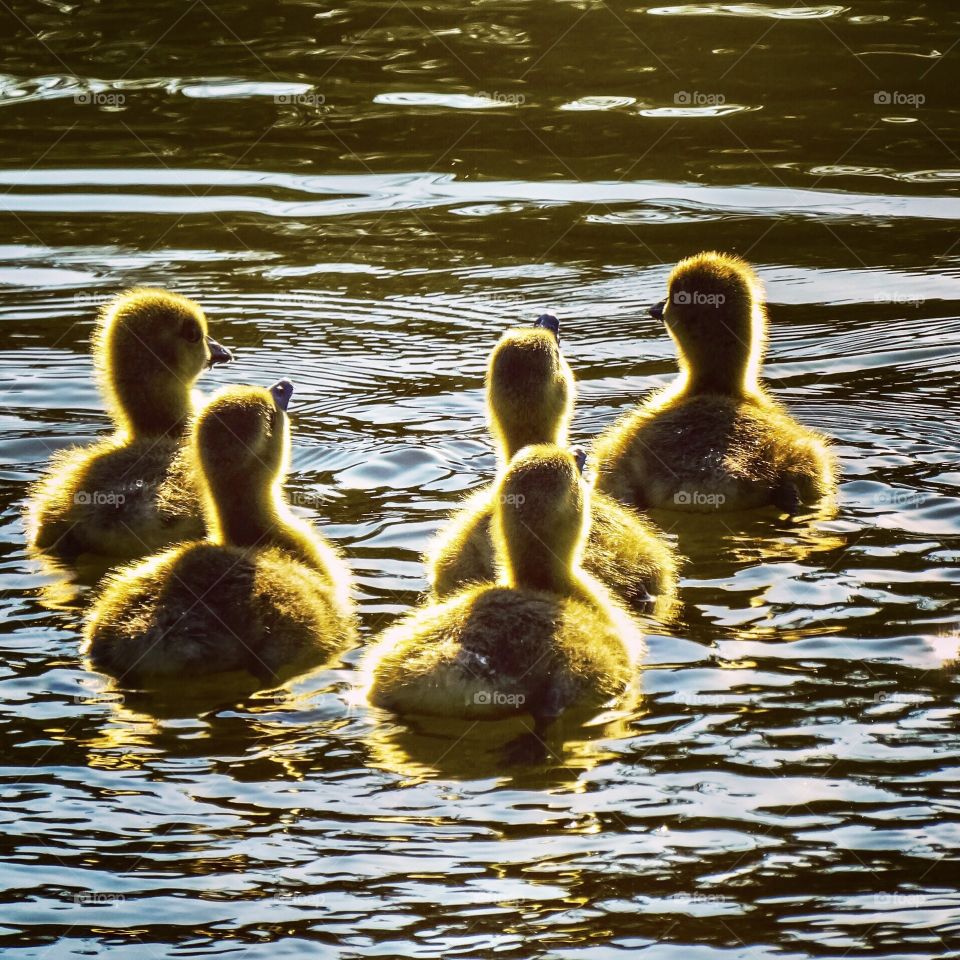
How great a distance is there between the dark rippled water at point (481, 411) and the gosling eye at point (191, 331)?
90 centimetres

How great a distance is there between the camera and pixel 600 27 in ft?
56.4

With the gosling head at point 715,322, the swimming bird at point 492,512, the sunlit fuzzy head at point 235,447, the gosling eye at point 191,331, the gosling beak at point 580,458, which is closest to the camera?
the gosling beak at point 580,458

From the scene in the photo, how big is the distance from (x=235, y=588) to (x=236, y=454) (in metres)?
0.68

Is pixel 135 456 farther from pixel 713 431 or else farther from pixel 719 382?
Result: pixel 719 382

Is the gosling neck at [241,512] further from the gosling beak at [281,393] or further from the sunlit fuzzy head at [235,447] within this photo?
the gosling beak at [281,393]

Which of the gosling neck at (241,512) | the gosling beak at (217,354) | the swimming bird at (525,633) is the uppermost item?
the gosling beak at (217,354)

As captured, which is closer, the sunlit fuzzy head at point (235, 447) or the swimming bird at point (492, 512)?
the sunlit fuzzy head at point (235, 447)

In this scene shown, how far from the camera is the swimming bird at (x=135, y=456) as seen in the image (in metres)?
7.81

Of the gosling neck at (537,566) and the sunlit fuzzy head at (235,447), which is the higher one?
the sunlit fuzzy head at (235,447)

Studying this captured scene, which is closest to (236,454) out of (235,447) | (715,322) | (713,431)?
(235,447)

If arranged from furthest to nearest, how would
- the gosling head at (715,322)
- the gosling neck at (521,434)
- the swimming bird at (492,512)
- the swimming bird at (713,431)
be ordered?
the gosling head at (715,322) < the swimming bird at (713,431) < the gosling neck at (521,434) < the swimming bird at (492,512)

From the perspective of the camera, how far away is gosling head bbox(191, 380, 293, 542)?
714 cm

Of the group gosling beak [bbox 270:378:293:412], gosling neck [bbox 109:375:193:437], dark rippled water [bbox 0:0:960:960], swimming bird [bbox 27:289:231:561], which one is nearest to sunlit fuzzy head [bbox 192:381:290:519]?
gosling beak [bbox 270:378:293:412]

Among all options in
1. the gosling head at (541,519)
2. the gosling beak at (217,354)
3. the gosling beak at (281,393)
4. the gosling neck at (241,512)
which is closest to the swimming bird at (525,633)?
the gosling head at (541,519)
